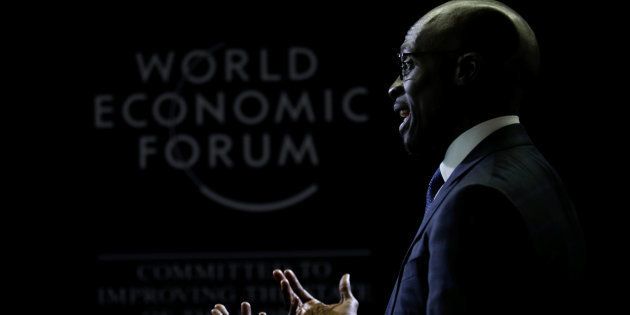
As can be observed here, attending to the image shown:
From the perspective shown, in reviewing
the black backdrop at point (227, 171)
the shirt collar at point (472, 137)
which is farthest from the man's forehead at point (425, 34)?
the black backdrop at point (227, 171)

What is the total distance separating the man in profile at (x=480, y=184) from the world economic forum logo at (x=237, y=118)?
2361 millimetres

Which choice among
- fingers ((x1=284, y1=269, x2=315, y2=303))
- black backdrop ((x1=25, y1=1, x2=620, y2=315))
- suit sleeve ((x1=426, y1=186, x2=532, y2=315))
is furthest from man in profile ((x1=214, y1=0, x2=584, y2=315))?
black backdrop ((x1=25, y1=1, x2=620, y2=315))

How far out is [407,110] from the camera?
59.1 inches

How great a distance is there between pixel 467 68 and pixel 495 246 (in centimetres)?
31

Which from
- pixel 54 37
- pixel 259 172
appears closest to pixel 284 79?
pixel 259 172

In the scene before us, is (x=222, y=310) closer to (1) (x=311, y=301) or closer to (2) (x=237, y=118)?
(1) (x=311, y=301)

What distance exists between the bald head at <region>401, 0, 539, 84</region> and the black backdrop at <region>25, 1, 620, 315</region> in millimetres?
2362

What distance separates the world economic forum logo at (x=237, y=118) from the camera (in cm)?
390

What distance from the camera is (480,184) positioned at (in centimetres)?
124

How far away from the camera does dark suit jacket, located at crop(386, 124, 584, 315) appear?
1191 millimetres

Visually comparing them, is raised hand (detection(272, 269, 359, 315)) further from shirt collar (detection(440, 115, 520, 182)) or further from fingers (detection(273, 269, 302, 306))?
shirt collar (detection(440, 115, 520, 182))

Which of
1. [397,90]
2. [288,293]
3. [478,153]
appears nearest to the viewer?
[478,153]

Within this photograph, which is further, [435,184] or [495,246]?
[435,184]

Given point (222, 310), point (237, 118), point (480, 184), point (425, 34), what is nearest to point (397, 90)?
point (425, 34)
